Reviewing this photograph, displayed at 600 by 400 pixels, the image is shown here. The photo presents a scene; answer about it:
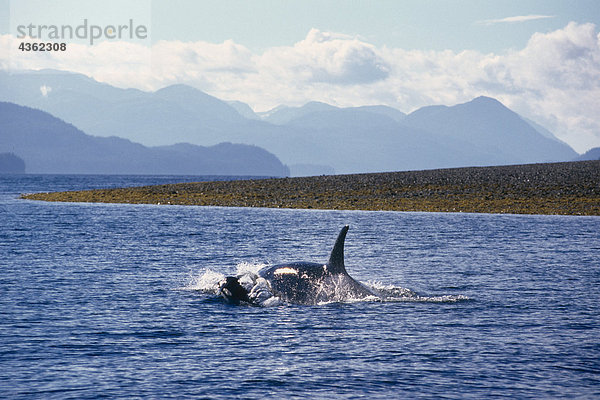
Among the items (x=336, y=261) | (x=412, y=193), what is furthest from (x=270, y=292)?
(x=412, y=193)

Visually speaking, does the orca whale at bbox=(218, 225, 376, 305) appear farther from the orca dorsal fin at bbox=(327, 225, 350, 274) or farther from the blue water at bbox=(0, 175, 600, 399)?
the blue water at bbox=(0, 175, 600, 399)

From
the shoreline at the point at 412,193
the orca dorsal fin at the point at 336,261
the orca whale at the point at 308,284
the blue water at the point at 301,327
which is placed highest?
the shoreline at the point at 412,193

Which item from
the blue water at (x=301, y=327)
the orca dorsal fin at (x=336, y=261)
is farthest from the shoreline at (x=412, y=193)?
the orca dorsal fin at (x=336, y=261)

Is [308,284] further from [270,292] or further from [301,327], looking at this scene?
[301,327]

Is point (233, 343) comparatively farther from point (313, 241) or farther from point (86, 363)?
point (313, 241)

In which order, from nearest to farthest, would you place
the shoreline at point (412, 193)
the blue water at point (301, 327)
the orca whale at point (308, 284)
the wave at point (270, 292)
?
the blue water at point (301, 327)
the wave at point (270, 292)
the orca whale at point (308, 284)
the shoreline at point (412, 193)

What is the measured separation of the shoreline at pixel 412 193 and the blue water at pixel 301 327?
29.8 metres

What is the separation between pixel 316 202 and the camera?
7619cm

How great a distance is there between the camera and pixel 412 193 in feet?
254

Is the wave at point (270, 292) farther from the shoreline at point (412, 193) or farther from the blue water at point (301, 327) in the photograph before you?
the shoreline at point (412, 193)

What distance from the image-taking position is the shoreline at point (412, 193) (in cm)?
6838

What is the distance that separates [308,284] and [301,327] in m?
3.46

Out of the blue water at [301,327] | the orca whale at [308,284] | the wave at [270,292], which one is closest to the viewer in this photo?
the blue water at [301,327]

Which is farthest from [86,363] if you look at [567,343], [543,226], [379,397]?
[543,226]
